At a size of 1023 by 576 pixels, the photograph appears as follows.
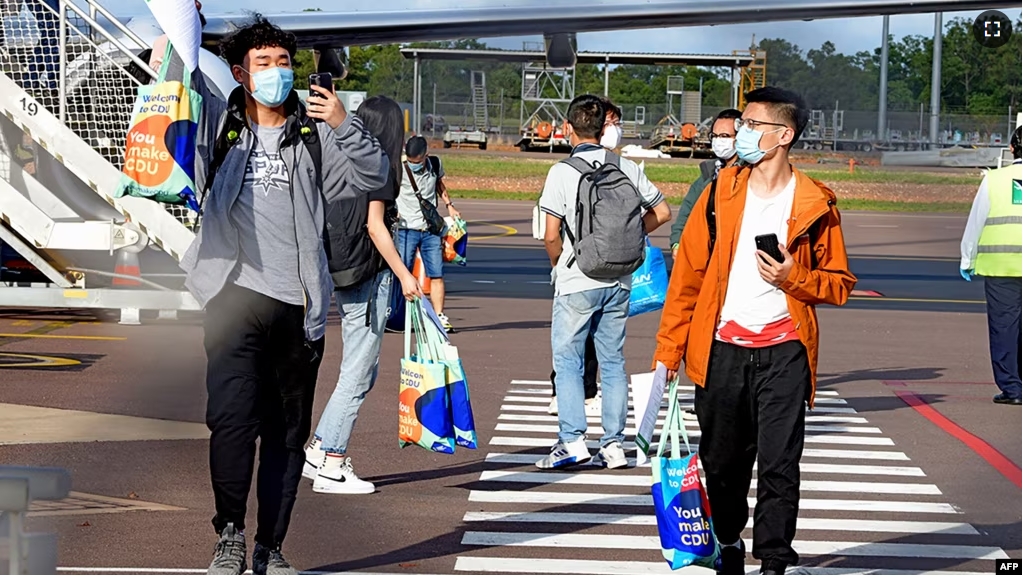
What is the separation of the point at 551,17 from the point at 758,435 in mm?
12686

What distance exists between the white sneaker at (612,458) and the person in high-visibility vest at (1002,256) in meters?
3.67

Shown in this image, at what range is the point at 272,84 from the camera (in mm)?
5098

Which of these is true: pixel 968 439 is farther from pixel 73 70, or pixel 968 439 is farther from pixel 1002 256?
pixel 73 70

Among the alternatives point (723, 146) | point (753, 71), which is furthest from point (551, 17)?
point (753, 71)

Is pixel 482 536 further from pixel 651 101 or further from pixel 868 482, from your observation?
pixel 651 101

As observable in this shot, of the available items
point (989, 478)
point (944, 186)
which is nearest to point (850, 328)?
point (989, 478)

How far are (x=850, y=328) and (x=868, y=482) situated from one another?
23.5 ft

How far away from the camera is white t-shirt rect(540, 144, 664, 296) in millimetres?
7746

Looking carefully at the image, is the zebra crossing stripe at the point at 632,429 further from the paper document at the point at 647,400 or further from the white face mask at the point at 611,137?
the paper document at the point at 647,400

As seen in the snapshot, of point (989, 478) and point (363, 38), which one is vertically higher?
point (363, 38)

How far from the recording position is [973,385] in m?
11.0

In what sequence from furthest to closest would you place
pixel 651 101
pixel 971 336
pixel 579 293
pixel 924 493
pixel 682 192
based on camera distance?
pixel 651 101 < pixel 682 192 < pixel 971 336 < pixel 579 293 < pixel 924 493

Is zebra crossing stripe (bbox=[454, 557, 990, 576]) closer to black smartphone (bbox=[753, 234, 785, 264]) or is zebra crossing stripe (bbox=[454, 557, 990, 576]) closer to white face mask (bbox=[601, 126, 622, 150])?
black smartphone (bbox=[753, 234, 785, 264])

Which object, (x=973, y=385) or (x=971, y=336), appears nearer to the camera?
(x=973, y=385)
